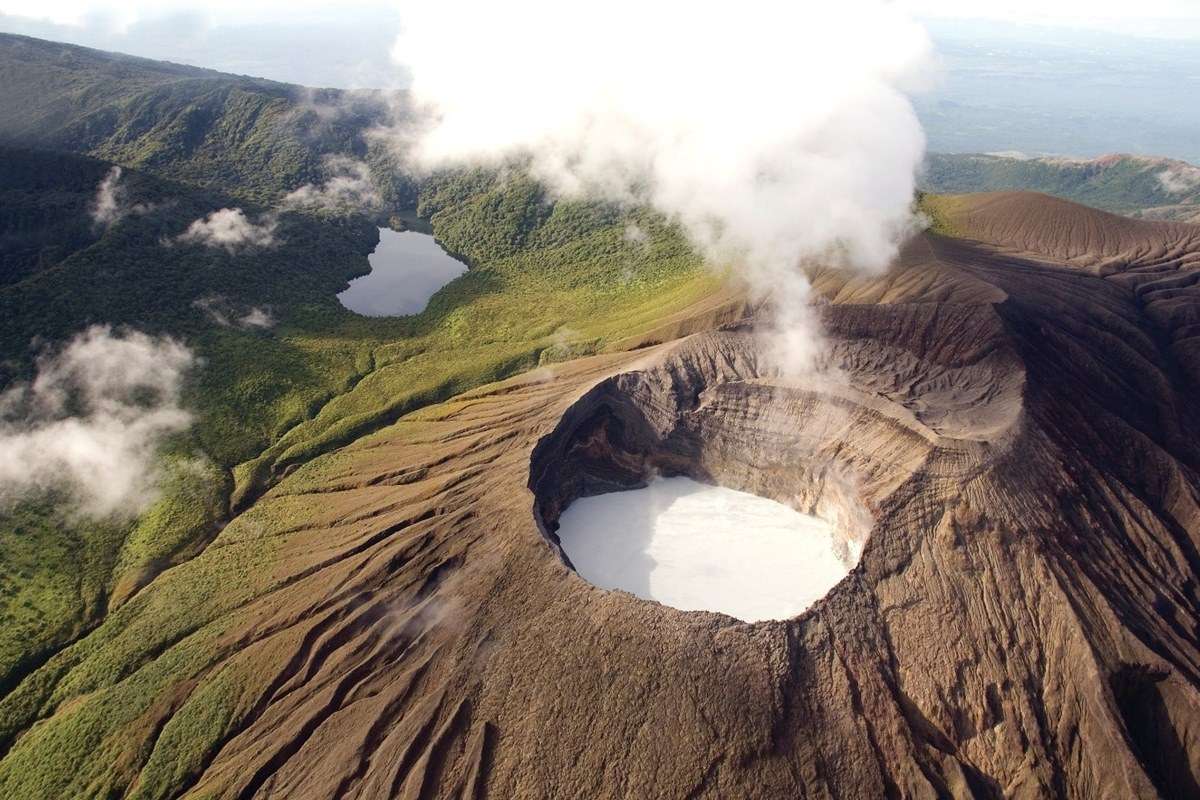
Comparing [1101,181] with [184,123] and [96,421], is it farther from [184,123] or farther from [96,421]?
[96,421]

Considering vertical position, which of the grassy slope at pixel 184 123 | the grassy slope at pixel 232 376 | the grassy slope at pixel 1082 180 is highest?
the grassy slope at pixel 184 123

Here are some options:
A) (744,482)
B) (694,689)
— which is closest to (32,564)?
(694,689)

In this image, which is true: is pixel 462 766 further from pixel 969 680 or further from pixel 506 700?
pixel 969 680

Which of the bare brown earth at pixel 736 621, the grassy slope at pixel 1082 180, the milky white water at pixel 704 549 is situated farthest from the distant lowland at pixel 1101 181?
the milky white water at pixel 704 549

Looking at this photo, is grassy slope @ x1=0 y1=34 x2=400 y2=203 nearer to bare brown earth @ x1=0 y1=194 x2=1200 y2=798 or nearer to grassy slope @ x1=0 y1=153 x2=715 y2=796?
grassy slope @ x1=0 y1=153 x2=715 y2=796

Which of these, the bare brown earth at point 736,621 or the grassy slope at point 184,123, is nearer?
the bare brown earth at point 736,621

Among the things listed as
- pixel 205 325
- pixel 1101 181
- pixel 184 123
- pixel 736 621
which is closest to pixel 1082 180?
pixel 1101 181

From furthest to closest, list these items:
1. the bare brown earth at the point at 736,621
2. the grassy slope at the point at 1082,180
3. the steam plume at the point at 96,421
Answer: the grassy slope at the point at 1082,180 < the steam plume at the point at 96,421 < the bare brown earth at the point at 736,621

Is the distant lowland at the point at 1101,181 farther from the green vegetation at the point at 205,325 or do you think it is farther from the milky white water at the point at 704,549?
the milky white water at the point at 704,549
